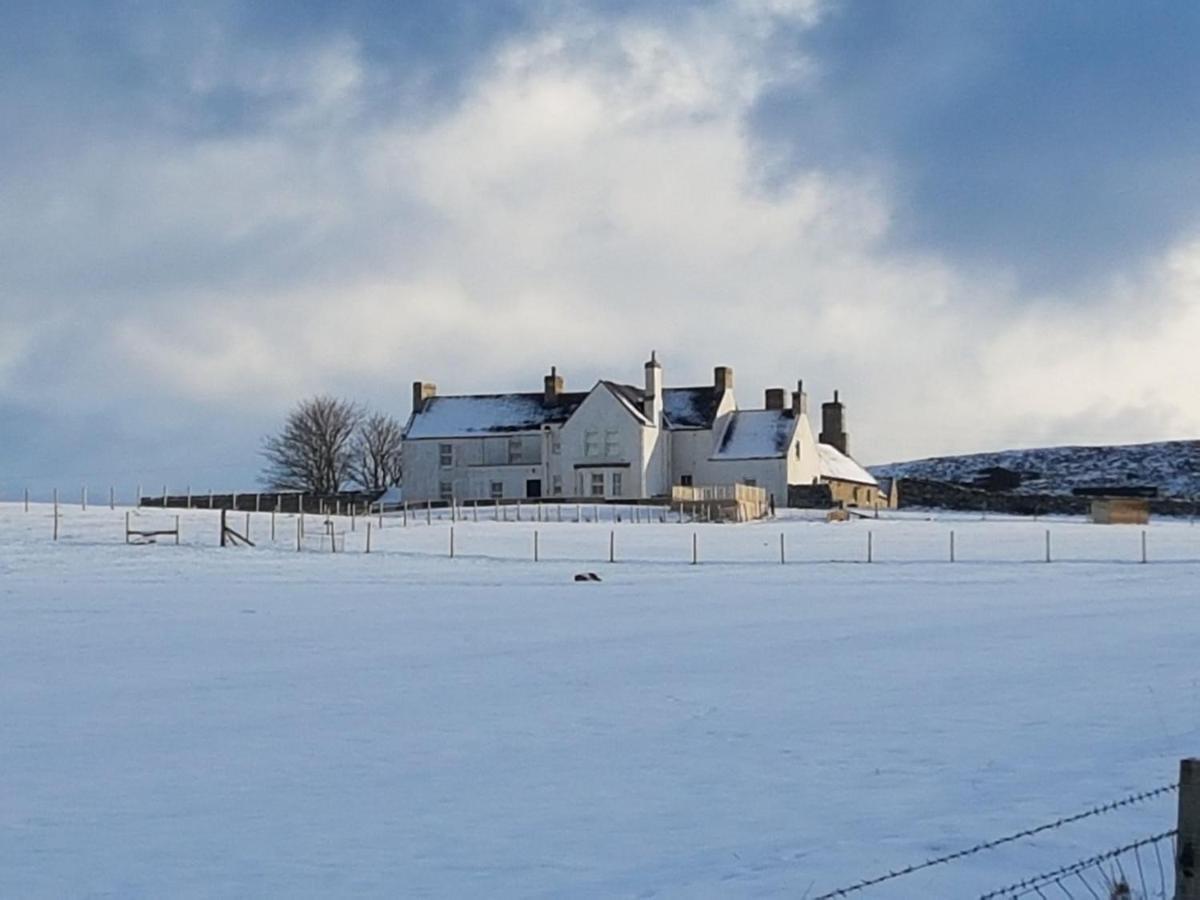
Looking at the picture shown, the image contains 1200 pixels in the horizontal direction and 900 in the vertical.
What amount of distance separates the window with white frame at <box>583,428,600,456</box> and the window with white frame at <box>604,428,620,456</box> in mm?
426

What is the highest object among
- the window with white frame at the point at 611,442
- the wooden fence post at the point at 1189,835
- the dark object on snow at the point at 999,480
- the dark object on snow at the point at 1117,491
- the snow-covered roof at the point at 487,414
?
the snow-covered roof at the point at 487,414

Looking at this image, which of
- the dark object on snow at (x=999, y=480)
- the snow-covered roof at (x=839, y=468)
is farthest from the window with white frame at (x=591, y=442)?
the dark object on snow at (x=999, y=480)

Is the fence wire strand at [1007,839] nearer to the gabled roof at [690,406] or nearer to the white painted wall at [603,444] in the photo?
the white painted wall at [603,444]

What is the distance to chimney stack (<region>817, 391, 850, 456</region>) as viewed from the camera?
335 ft

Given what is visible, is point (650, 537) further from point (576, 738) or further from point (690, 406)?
point (576, 738)

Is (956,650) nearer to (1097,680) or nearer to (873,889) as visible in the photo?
(1097,680)

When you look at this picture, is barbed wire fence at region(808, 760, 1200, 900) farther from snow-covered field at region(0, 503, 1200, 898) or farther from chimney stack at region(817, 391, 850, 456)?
chimney stack at region(817, 391, 850, 456)

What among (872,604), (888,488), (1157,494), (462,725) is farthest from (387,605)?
(1157,494)

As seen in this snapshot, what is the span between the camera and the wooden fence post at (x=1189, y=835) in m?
6.77

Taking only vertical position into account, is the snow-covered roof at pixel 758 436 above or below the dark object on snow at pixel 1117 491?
above

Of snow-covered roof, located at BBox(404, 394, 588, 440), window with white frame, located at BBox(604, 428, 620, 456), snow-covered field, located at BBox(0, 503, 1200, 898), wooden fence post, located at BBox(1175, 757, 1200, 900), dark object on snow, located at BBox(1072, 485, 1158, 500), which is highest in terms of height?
snow-covered roof, located at BBox(404, 394, 588, 440)

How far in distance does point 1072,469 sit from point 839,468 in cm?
2495

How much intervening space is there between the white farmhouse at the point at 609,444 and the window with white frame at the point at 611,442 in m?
0.05

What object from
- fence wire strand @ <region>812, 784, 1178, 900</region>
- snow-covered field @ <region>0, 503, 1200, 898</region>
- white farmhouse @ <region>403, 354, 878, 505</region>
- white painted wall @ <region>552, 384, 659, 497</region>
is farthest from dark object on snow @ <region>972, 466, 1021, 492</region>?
fence wire strand @ <region>812, 784, 1178, 900</region>
